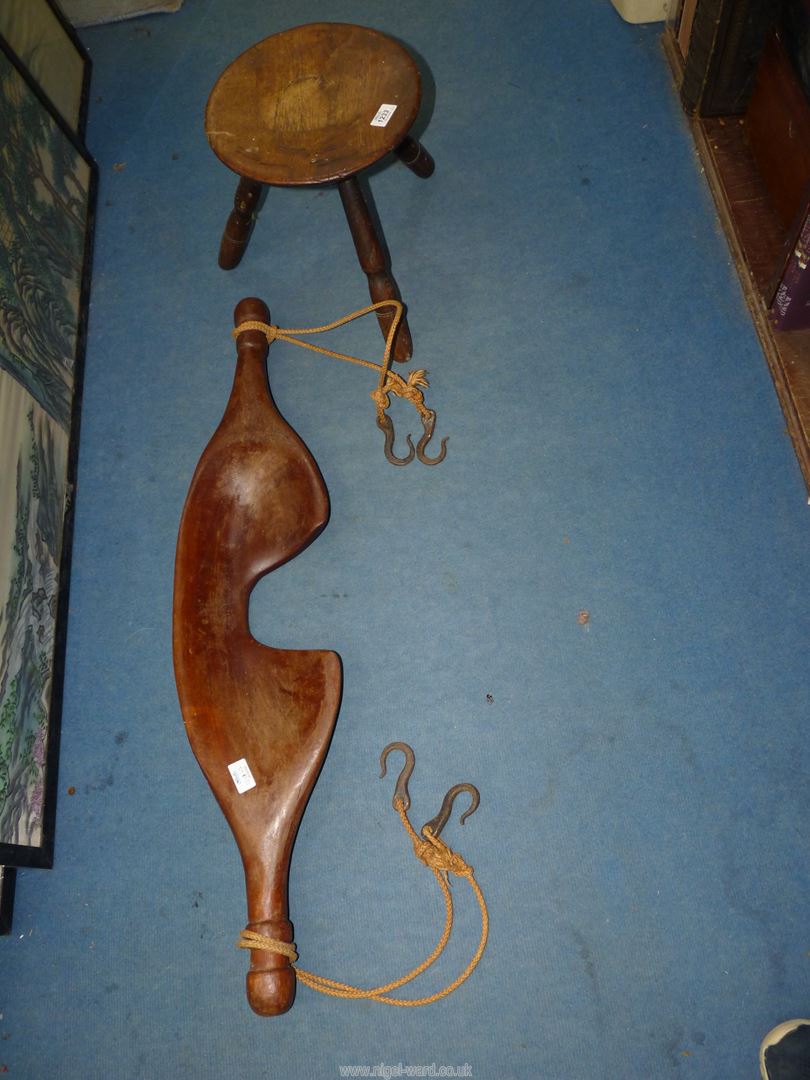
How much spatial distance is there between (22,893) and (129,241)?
→ 167cm

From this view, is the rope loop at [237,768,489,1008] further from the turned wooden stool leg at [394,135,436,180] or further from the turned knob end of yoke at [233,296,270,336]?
the turned wooden stool leg at [394,135,436,180]

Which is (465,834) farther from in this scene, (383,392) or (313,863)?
(383,392)

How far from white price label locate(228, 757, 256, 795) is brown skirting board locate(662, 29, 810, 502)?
1254mm

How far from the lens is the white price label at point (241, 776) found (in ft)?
5.01

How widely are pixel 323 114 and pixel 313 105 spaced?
42 millimetres

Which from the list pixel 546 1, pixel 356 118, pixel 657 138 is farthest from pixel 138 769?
pixel 546 1

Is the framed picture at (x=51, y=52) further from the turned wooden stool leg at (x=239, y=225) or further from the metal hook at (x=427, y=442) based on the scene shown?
the metal hook at (x=427, y=442)

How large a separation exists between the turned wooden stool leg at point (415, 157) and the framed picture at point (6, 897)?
178cm

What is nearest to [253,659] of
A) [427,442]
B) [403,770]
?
[403,770]

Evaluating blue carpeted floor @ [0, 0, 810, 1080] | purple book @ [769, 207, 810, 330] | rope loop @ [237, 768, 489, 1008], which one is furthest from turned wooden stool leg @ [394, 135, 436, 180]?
rope loop @ [237, 768, 489, 1008]

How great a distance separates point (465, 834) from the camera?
157 cm

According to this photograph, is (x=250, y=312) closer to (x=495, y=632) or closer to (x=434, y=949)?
(x=495, y=632)

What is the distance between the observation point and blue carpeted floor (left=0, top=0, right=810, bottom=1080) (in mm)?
1474

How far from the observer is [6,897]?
1623 millimetres
